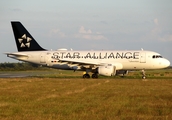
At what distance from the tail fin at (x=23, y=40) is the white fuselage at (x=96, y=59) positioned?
50.4 inches

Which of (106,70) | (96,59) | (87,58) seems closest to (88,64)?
(96,59)

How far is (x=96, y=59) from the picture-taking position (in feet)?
164

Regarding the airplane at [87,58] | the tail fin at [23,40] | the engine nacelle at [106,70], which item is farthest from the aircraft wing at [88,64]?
the tail fin at [23,40]

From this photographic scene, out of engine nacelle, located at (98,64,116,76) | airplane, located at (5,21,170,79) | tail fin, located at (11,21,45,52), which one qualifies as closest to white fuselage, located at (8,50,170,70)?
airplane, located at (5,21,170,79)

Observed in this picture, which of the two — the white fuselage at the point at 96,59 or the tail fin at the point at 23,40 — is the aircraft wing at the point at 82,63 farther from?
the tail fin at the point at 23,40

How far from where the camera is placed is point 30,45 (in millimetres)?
53719

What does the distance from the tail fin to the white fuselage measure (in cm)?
128

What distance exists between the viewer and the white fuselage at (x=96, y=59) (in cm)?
4847

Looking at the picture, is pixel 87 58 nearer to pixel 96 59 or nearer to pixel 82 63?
pixel 96 59

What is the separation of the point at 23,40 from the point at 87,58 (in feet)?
31.1

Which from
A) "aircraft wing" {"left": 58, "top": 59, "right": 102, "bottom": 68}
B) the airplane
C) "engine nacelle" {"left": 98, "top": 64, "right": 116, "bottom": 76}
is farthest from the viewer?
"aircraft wing" {"left": 58, "top": 59, "right": 102, "bottom": 68}

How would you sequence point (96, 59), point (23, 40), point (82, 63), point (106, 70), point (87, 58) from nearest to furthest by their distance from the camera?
point (106, 70) < point (82, 63) < point (96, 59) < point (87, 58) < point (23, 40)

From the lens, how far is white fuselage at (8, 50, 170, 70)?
4847 cm

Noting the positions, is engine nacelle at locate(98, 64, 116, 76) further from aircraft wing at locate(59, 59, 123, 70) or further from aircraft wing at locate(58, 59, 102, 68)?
aircraft wing at locate(58, 59, 102, 68)
